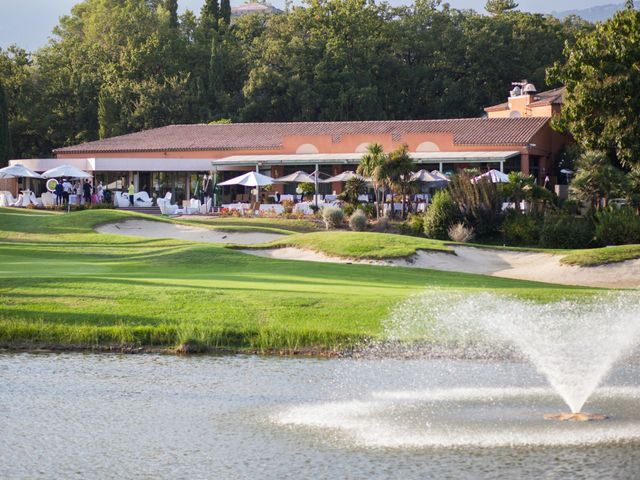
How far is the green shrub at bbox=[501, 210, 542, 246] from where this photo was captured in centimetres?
4088

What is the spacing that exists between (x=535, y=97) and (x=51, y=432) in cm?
5747

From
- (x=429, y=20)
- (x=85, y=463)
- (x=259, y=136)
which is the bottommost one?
(x=85, y=463)

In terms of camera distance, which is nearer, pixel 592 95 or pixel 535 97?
pixel 592 95

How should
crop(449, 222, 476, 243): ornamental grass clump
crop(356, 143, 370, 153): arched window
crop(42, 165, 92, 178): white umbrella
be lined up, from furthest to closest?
crop(356, 143, 370, 153): arched window < crop(42, 165, 92, 178): white umbrella < crop(449, 222, 476, 243): ornamental grass clump

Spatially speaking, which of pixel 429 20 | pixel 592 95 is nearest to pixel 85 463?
pixel 592 95

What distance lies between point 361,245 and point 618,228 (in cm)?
1157

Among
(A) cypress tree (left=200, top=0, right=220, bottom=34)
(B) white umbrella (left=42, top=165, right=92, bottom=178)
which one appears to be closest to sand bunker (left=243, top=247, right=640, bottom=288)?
(B) white umbrella (left=42, top=165, right=92, bottom=178)

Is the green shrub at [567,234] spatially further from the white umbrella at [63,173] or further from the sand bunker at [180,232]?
the white umbrella at [63,173]

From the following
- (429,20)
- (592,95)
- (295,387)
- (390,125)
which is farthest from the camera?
(429,20)

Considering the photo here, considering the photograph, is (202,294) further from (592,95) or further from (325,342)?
(592,95)

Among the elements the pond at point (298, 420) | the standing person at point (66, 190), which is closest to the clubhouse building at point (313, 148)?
the standing person at point (66, 190)

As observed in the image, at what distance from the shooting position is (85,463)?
11.2m

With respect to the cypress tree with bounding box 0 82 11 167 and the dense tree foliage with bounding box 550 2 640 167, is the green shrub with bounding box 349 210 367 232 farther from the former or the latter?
the cypress tree with bounding box 0 82 11 167

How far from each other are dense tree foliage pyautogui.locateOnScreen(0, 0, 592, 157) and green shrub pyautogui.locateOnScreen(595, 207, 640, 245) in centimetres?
3949
